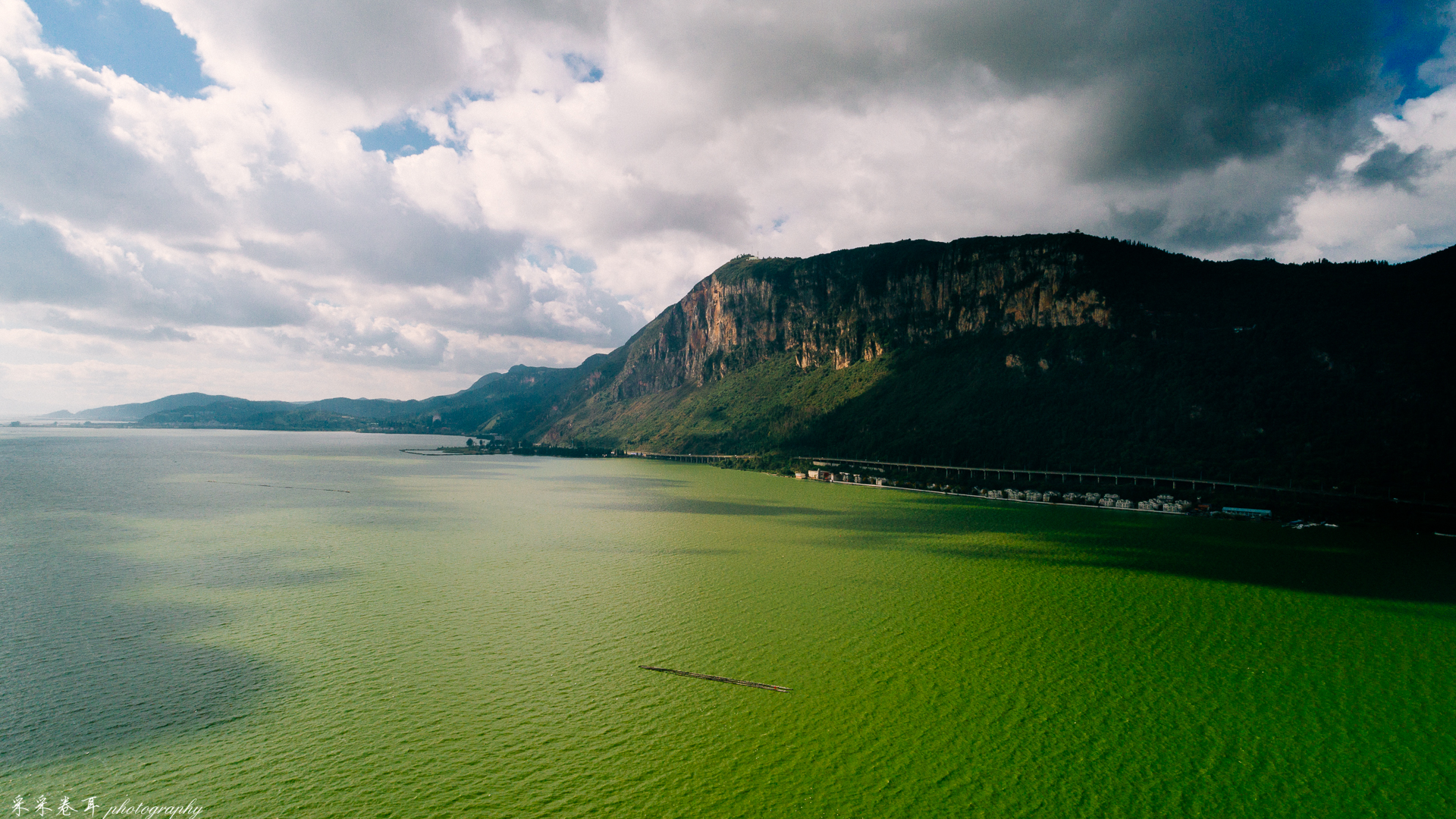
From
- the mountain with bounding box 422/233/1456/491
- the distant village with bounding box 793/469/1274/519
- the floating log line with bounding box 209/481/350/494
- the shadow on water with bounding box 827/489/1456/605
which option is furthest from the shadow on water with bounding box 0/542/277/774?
the mountain with bounding box 422/233/1456/491

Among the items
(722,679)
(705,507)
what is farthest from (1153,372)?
(722,679)

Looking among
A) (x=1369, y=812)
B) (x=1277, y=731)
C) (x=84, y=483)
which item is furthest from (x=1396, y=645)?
(x=84, y=483)

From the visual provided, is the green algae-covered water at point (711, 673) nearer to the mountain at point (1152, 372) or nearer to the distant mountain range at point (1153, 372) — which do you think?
the distant mountain range at point (1153, 372)

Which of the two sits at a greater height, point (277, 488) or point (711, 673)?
point (711, 673)

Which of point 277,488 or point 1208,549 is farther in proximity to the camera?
point 277,488

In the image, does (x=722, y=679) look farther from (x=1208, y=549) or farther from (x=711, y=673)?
(x=1208, y=549)

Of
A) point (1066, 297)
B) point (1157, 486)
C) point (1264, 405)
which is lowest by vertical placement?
point (1157, 486)

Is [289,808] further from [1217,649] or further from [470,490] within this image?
[470,490]
